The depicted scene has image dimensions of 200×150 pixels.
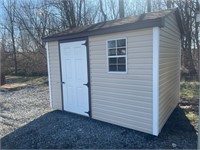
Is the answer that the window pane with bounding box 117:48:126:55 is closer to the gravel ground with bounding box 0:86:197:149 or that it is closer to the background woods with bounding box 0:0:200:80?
the gravel ground with bounding box 0:86:197:149

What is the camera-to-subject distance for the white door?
5249 mm

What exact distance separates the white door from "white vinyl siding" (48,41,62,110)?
28 cm

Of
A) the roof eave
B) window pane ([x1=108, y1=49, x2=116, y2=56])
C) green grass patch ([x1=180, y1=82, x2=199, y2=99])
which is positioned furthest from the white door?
green grass patch ([x1=180, y1=82, x2=199, y2=99])

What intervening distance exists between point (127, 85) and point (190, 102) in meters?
3.77

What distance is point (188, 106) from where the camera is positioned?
21.3 ft

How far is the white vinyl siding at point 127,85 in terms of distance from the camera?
4066 mm

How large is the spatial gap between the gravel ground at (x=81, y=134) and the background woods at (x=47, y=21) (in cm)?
874

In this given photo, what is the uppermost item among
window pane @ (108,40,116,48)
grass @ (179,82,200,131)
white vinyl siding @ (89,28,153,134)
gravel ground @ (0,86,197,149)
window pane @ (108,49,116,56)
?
window pane @ (108,40,116,48)

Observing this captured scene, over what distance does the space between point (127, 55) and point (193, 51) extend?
1069cm

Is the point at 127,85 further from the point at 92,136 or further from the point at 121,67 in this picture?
the point at 92,136

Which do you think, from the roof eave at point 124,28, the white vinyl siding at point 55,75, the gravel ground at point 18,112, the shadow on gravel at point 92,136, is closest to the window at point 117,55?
the roof eave at point 124,28

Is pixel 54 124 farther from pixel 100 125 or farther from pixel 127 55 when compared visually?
pixel 127 55

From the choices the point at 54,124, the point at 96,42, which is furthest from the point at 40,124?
the point at 96,42

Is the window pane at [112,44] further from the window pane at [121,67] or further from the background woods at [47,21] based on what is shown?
the background woods at [47,21]
